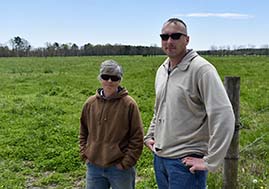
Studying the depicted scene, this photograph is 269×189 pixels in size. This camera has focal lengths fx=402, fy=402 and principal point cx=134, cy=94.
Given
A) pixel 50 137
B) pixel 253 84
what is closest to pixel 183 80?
pixel 50 137

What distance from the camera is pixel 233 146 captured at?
10.1 feet

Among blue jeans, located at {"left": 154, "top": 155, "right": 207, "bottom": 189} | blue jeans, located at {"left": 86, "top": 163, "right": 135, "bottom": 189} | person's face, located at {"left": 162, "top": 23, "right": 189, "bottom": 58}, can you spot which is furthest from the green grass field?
person's face, located at {"left": 162, "top": 23, "right": 189, "bottom": 58}

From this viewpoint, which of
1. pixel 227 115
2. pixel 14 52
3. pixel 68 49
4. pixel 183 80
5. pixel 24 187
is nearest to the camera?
pixel 227 115

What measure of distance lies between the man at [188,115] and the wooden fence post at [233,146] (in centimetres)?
55

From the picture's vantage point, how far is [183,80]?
8.09ft

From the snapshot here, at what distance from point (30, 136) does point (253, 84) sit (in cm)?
1034

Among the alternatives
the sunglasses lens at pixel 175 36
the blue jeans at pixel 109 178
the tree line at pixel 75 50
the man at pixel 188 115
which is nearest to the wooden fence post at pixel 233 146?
the man at pixel 188 115

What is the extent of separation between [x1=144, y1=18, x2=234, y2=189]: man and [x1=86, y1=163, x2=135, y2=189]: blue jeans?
533 millimetres

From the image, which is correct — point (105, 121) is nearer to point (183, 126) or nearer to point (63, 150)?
point (183, 126)

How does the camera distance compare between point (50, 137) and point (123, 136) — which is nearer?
point (123, 136)

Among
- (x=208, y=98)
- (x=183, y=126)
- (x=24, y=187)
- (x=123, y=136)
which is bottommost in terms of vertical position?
(x=24, y=187)

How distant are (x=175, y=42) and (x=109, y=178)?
4.12 feet

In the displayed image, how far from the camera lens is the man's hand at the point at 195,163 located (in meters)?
2.43

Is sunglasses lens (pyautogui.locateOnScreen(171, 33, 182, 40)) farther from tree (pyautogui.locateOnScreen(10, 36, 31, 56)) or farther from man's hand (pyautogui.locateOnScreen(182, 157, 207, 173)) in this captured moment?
tree (pyautogui.locateOnScreen(10, 36, 31, 56))
